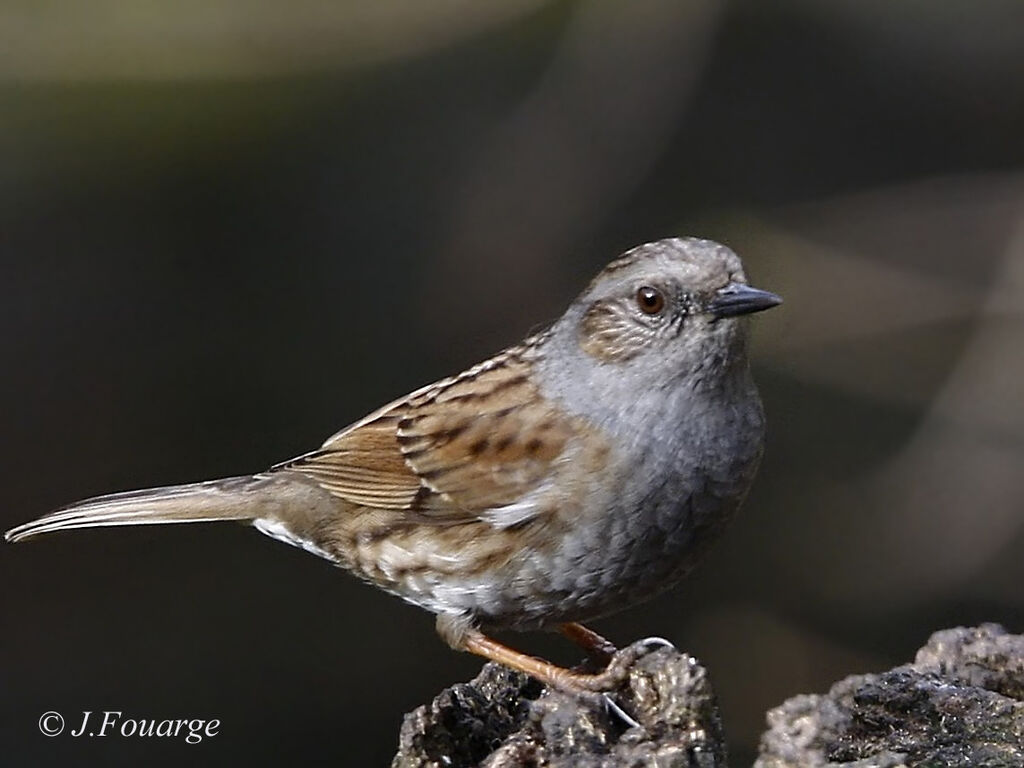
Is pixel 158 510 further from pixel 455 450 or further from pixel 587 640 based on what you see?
pixel 587 640

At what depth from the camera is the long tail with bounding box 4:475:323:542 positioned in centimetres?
389

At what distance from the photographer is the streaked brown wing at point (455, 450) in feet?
11.6

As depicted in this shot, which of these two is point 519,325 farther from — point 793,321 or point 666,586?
point 666,586

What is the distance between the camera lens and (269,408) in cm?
559

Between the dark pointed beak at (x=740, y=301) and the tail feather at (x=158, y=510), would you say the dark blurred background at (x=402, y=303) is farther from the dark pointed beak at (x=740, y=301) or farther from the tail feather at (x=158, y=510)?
the dark pointed beak at (x=740, y=301)

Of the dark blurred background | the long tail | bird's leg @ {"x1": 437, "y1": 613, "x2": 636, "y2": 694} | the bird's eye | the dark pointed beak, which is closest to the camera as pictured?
bird's leg @ {"x1": 437, "y1": 613, "x2": 636, "y2": 694}

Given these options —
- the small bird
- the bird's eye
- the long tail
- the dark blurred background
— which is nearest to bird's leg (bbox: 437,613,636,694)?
the small bird

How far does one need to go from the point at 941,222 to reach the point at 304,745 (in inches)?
115

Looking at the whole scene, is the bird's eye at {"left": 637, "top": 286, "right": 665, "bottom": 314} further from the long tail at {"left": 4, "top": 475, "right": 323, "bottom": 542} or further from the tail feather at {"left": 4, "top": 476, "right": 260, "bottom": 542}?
the tail feather at {"left": 4, "top": 476, "right": 260, "bottom": 542}

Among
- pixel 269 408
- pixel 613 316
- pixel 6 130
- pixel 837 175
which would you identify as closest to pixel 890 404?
pixel 837 175

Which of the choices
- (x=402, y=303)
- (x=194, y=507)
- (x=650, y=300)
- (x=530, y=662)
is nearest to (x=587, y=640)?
(x=530, y=662)

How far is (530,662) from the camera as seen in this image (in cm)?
332

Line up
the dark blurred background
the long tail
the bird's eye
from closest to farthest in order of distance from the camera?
1. the bird's eye
2. the long tail
3. the dark blurred background

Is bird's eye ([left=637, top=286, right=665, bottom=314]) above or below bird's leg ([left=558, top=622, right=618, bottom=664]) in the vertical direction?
above
